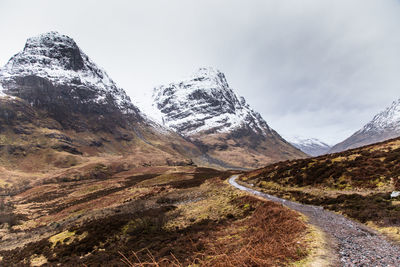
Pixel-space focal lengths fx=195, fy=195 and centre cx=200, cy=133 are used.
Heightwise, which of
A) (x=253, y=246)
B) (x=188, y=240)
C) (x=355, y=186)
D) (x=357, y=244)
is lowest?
(x=188, y=240)

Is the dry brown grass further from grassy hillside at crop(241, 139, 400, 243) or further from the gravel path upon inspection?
grassy hillside at crop(241, 139, 400, 243)

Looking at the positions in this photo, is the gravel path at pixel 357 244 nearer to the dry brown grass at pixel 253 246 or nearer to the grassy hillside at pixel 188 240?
the grassy hillside at pixel 188 240

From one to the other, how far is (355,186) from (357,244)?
15.6m

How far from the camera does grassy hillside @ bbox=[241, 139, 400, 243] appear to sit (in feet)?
47.5

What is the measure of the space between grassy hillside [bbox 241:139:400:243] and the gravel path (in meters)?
1.21

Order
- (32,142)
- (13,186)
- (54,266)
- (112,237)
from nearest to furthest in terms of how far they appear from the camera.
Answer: (54,266), (112,237), (13,186), (32,142)

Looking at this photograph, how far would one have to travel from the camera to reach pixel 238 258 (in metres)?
8.11

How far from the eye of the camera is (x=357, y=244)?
399 inches

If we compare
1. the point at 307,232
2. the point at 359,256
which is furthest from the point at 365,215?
the point at 359,256

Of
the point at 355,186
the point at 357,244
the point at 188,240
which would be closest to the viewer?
the point at 357,244

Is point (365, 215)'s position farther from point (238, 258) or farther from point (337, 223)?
point (238, 258)

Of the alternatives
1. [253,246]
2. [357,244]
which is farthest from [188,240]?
[357,244]

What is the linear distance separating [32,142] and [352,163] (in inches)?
8167

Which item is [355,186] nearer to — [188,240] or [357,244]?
[357,244]
